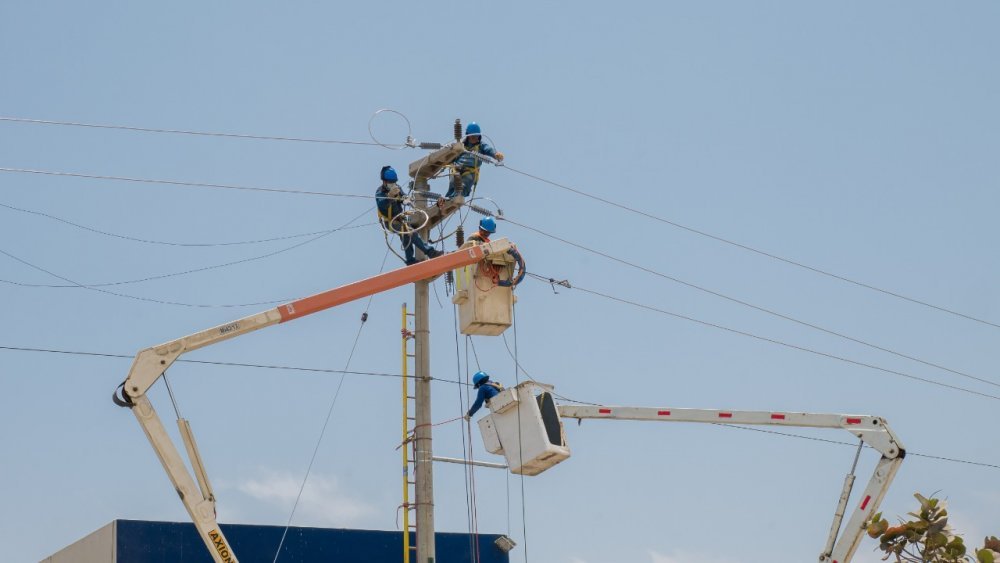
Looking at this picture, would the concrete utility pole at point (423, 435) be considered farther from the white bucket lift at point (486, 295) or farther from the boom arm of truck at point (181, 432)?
the boom arm of truck at point (181, 432)

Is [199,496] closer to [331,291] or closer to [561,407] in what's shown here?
[331,291]

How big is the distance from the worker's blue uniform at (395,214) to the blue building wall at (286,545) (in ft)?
18.4

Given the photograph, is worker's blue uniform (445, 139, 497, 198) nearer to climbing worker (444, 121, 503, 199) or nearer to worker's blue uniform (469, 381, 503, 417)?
climbing worker (444, 121, 503, 199)

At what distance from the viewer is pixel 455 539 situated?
30.1 meters

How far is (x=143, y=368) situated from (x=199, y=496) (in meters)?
1.85

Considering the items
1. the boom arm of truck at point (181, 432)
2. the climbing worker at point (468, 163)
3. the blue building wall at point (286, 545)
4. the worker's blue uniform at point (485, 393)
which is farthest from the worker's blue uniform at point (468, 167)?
the blue building wall at point (286, 545)

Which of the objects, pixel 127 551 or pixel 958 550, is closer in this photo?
pixel 958 550

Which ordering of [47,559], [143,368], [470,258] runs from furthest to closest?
[47,559] → [470,258] → [143,368]

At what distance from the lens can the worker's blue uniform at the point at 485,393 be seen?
25.8 m

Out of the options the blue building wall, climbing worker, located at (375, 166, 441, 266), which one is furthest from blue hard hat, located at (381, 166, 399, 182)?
the blue building wall

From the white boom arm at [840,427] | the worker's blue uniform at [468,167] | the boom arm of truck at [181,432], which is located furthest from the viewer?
the worker's blue uniform at [468,167]

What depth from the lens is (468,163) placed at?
2641 centimetres

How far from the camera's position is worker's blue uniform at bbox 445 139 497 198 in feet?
86.6

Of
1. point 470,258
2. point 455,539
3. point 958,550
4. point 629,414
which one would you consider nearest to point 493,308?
point 470,258
